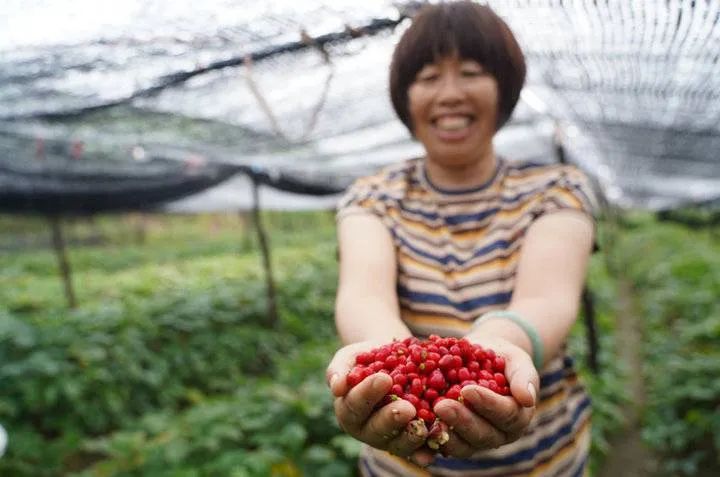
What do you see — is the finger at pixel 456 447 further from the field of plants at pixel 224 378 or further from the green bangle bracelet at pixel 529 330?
the field of plants at pixel 224 378

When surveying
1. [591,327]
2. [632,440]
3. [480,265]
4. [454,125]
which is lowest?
[632,440]

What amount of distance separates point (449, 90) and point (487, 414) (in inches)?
29.4

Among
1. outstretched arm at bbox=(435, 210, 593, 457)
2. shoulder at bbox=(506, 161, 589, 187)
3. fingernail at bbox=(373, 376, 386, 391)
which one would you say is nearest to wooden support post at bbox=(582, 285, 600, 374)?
shoulder at bbox=(506, 161, 589, 187)

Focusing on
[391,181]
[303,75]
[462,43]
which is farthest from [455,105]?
[303,75]

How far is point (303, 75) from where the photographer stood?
3127 millimetres

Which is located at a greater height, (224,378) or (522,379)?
(522,379)

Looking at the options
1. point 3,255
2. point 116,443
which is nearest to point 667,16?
point 116,443

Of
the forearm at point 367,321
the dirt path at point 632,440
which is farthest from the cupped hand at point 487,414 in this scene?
the dirt path at point 632,440

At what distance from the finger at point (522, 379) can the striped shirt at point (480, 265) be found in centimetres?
28

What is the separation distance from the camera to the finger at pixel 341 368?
101 cm

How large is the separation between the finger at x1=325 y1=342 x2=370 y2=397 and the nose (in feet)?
1.95

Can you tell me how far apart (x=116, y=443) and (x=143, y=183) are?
3.24m

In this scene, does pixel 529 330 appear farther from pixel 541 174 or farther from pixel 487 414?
pixel 541 174

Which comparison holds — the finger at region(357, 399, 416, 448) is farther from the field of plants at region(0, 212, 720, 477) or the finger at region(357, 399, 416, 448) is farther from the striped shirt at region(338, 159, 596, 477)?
the field of plants at region(0, 212, 720, 477)
